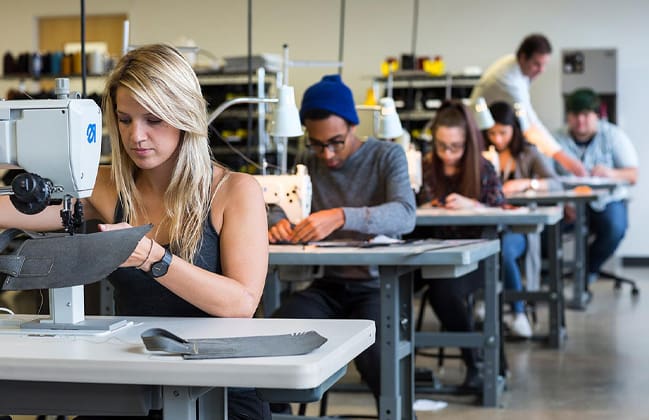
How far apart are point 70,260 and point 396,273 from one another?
1.34m

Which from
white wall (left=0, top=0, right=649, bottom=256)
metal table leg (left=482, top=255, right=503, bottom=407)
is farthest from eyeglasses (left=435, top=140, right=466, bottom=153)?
white wall (left=0, top=0, right=649, bottom=256)

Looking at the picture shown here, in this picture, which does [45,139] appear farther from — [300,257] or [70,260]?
[300,257]

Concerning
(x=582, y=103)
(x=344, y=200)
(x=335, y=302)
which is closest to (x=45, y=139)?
(x=335, y=302)

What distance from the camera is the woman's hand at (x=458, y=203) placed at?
426cm

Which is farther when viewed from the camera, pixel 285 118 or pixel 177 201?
pixel 285 118

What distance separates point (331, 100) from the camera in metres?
3.28

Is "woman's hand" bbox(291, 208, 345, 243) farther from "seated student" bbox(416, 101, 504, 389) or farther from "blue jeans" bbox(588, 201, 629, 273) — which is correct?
"blue jeans" bbox(588, 201, 629, 273)

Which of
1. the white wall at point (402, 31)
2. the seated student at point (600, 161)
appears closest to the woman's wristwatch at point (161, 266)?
the seated student at point (600, 161)

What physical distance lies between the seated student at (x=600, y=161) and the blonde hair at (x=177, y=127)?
16.8ft

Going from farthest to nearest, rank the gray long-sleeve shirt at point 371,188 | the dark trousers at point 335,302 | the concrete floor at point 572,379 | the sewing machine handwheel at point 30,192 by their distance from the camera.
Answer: the concrete floor at point 572,379
the gray long-sleeve shirt at point 371,188
the dark trousers at point 335,302
the sewing machine handwheel at point 30,192

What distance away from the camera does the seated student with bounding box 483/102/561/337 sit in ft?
18.4

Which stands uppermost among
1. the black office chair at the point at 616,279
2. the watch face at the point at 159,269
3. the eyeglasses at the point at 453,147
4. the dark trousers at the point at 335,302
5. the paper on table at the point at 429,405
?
the eyeglasses at the point at 453,147

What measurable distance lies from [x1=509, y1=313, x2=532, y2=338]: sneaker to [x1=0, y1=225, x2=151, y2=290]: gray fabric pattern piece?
13.0ft

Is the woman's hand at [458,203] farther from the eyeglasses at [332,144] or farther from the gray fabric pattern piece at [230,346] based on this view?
the gray fabric pattern piece at [230,346]
